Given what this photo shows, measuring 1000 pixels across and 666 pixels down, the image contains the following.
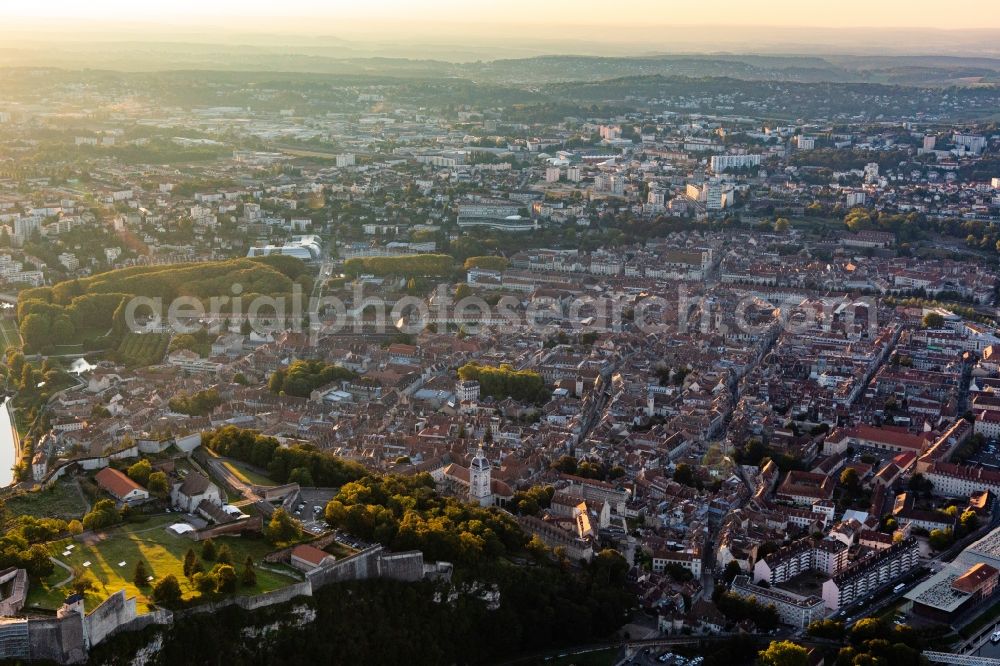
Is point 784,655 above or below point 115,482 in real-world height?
below

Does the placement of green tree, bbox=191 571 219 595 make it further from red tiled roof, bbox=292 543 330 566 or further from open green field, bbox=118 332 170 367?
open green field, bbox=118 332 170 367

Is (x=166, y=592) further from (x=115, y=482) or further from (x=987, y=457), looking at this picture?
(x=987, y=457)

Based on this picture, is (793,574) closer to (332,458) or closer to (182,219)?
(332,458)

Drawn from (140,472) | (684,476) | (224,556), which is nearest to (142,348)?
(140,472)

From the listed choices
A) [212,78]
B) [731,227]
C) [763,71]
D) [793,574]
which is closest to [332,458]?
Answer: [793,574]

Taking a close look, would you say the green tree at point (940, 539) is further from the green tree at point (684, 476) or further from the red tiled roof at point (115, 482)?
the red tiled roof at point (115, 482)

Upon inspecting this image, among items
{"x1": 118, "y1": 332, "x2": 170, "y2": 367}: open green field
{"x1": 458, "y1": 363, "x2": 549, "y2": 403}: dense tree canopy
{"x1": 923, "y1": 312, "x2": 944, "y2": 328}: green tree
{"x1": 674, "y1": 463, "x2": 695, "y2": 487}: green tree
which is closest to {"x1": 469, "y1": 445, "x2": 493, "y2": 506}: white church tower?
{"x1": 674, "y1": 463, "x2": 695, "y2": 487}: green tree
